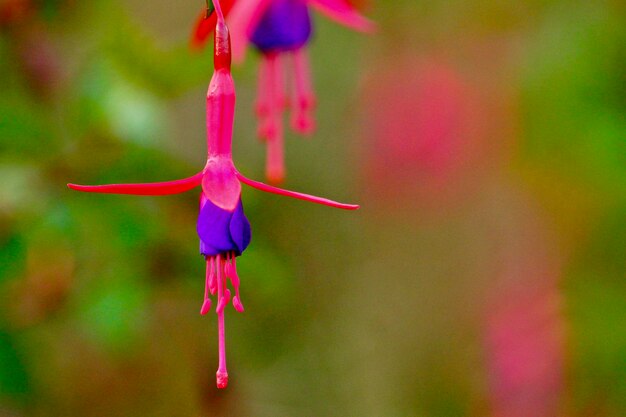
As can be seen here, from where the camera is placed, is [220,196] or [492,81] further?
[492,81]

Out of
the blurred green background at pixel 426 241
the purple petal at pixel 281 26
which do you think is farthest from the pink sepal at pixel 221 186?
the blurred green background at pixel 426 241

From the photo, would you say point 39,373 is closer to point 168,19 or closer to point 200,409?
point 200,409

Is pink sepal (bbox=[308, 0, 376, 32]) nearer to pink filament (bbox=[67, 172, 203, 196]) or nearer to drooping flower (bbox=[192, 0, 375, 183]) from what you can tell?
drooping flower (bbox=[192, 0, 375, 183])

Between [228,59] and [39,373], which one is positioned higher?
[228,59]

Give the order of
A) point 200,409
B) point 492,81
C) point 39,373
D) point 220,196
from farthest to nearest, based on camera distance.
A: point 492,81, point 200,409, point 39,373, point 220,196

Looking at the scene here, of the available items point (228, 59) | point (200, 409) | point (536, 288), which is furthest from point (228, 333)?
point (228, 59)

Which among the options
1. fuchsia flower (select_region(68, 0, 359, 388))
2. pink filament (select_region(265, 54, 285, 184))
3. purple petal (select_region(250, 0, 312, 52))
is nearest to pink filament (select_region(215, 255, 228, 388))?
fuchsia flower (select_region(68, 0, 359, 388))

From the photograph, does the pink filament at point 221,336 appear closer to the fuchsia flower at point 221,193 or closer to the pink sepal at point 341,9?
the fuchsia flower at point 221,193
